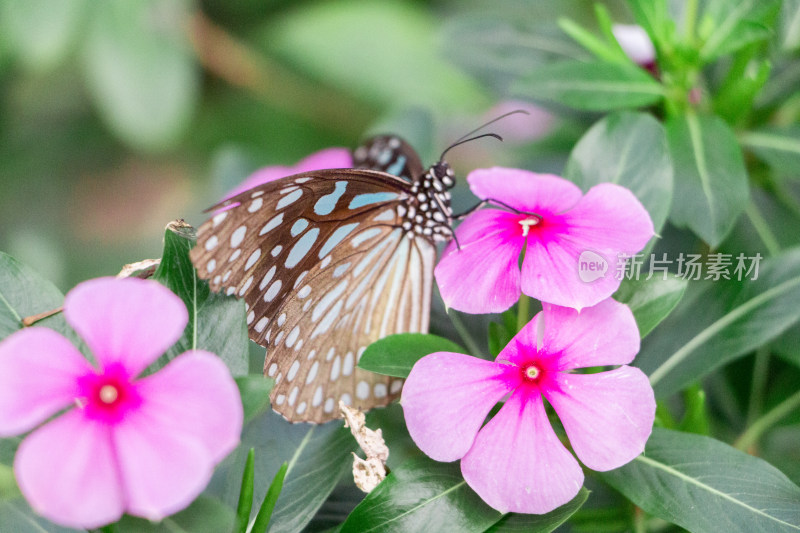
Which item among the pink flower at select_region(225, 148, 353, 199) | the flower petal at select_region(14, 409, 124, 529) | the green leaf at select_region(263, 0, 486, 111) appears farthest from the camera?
the green leaf at select_region(263, 0, 486, 111)

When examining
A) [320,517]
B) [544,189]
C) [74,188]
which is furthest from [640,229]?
[74,188]

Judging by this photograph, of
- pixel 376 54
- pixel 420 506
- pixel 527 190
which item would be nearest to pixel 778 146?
pixel 527 190

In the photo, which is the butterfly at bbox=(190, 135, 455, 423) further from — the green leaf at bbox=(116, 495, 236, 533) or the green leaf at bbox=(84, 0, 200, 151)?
the green leaf at bbox=(84, 0, 200, 151)

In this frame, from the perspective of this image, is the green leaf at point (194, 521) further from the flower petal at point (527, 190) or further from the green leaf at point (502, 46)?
the green leaf at point (502, 46)

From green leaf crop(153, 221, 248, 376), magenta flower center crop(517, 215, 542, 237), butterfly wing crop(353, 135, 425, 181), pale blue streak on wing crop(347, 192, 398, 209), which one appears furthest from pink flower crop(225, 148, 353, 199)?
magenta flower center crop(517, 215, 542, 237)

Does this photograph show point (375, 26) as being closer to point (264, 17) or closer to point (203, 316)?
point (264, 17)
